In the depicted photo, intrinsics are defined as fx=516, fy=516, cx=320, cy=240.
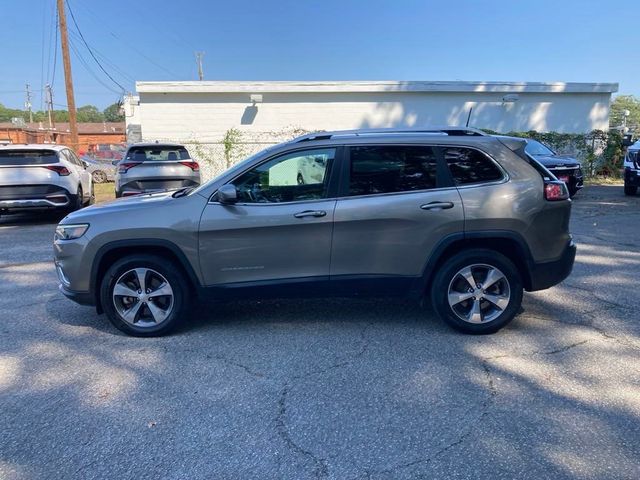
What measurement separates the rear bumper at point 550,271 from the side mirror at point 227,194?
267 cm

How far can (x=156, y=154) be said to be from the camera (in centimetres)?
1137

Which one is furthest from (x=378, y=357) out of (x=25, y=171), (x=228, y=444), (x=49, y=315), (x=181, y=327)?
(x=25, y=171)

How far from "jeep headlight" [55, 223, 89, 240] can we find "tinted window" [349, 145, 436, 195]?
2.37 m

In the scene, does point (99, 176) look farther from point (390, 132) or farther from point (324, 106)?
point (390, 132)

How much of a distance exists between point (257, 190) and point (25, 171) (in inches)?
324

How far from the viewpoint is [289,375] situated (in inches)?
152

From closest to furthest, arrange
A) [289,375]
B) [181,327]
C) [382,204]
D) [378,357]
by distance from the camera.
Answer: [289,375] < [378,357] < [382,204] < [181,327]

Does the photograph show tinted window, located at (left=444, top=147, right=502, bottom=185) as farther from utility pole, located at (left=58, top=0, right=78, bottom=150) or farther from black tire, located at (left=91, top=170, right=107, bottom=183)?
black tire, located at (left=91, top=170, right=107, bottom=183)

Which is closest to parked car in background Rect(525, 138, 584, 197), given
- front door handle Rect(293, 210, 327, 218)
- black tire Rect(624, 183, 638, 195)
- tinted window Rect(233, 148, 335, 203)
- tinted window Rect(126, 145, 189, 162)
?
black tire Rect(624, 183, 638, 195)

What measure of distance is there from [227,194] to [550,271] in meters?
2.92

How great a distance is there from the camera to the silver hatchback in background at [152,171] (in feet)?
36.3

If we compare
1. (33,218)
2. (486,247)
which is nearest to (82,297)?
(486,247)

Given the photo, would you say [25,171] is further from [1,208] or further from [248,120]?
[248,120]

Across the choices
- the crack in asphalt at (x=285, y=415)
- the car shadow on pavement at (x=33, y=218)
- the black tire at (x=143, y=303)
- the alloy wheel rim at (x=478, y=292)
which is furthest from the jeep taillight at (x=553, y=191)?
the car shadow on pavement at (x=33, y=218)
